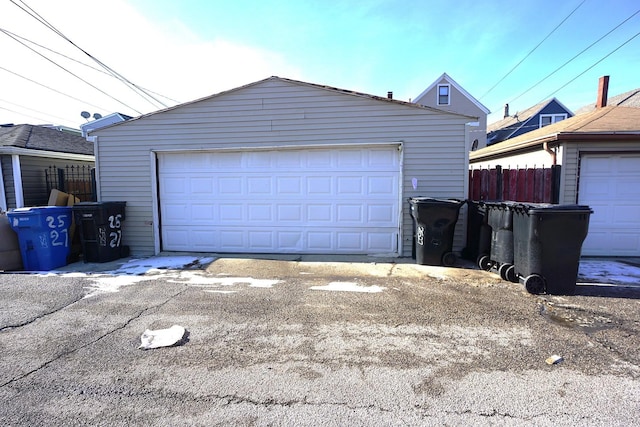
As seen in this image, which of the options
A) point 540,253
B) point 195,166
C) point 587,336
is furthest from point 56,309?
point 540,253

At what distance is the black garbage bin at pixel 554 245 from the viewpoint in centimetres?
459

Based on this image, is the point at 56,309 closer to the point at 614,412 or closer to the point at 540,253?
the point at 614,412

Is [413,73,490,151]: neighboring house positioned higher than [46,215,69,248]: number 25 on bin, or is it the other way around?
[413,73,490,151]: neighboring house

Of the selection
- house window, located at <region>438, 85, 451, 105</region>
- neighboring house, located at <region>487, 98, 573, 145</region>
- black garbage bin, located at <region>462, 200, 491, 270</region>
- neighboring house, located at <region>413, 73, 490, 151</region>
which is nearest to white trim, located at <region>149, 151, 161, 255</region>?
black garbage bin, located at <region>462, 200, 491, 270</region>

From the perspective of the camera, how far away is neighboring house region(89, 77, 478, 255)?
680 cm

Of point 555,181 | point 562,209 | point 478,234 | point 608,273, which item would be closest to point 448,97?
point 555,181

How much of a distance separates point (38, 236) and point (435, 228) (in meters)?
7.71

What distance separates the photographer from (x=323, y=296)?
15.6 ft

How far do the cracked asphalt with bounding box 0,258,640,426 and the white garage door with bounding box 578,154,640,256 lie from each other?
8.98 feet

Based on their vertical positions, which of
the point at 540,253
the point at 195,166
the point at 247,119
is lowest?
the point at 540,253

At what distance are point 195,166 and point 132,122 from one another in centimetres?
172

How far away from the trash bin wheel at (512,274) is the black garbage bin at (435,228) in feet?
3.55

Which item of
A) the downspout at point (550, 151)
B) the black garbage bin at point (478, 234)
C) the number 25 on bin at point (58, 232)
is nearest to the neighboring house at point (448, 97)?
Answer: the downspout at point (550, 151)

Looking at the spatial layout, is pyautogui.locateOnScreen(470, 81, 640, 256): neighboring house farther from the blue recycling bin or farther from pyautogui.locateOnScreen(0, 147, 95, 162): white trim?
pyautogui.locateOnScreen(0, 147, 95, 162): white trim
